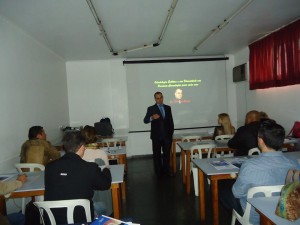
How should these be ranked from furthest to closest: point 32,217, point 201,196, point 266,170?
point 201,196 < point 32,217 < point 266,170

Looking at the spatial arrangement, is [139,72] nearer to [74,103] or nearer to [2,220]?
[74,103]

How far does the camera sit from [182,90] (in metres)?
7.45

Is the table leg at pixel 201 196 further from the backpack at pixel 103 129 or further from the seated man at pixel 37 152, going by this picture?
the backpack at pixel 103 129

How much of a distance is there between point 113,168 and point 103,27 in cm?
256

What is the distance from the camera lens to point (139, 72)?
24.0ft

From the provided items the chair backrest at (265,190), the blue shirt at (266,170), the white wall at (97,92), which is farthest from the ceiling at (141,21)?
the chair backrest at (265,190)

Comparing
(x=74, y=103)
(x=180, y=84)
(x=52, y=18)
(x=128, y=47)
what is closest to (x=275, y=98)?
(x=180, y=84)

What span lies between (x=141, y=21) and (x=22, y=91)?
223 cm

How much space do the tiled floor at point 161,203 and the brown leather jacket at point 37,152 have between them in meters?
1.29

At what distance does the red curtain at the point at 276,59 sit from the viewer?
4.75 metres

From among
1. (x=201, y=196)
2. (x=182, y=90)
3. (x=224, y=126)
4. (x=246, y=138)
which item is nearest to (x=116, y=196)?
(x=201, y=196)

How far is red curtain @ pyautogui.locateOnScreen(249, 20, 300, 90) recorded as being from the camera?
4754 millimetres

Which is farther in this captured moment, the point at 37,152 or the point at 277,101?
the point at 277,101

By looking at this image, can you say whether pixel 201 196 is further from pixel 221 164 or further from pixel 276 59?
pixel 276 59
